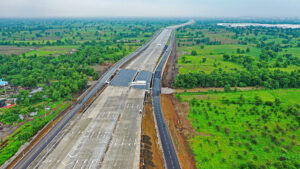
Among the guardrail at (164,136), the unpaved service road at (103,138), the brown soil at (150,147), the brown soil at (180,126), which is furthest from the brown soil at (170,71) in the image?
the brown soil at (150,147)

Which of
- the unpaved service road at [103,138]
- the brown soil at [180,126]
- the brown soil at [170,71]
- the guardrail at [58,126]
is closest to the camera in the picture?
the unpaved service road at [103,138]

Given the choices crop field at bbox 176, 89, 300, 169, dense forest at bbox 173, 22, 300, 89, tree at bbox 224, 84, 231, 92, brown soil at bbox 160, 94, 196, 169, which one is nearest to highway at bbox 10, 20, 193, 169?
brown soil at bbox 160, 94, 196, 169

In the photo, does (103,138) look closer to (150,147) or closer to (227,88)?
(150,147)

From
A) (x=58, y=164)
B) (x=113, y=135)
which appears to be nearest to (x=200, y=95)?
(x=113, y=135)

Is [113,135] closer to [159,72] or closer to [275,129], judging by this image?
[275,129]

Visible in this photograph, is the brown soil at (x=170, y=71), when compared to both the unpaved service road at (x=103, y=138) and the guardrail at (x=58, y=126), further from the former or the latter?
the guardrail at (x=58, y=126)

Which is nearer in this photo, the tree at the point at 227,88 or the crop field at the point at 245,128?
the crop field at the point at 245,128

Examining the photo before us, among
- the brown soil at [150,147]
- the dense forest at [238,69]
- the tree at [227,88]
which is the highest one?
the dense forest at [238,69]
